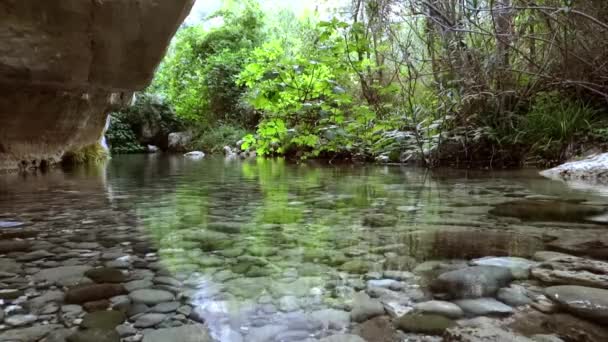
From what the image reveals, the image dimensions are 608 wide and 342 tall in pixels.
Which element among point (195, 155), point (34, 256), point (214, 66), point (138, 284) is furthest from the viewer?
point (214, 66)

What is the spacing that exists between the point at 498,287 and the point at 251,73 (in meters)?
4.72

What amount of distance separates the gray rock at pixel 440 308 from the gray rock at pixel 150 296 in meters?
0.59

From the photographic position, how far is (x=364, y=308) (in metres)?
0.95

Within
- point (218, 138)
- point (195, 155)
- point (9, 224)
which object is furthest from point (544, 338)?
point (218, 138)

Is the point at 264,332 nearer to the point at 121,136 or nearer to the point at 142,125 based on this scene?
the point at 121,136

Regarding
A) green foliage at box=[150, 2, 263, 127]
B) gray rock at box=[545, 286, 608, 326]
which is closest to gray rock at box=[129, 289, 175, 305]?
gray rock at box=[545, 286, 608, 326]

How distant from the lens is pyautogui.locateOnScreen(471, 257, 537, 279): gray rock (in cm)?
115

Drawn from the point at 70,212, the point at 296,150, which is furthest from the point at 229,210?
the point at 296,150

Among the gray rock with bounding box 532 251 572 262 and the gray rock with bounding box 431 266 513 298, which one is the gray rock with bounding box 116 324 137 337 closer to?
the gray rock with bounding box 431 266 513 298

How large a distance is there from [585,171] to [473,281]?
3544 millimetres

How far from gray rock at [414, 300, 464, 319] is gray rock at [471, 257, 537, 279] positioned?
11.6 inches

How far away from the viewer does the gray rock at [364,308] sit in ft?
3.02

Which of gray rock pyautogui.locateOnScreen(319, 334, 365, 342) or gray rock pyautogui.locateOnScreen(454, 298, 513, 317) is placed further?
gray rock pyautogui.locateOnScreen(454, 298, 513, 317)

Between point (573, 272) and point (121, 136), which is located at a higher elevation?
point (121, 136)
